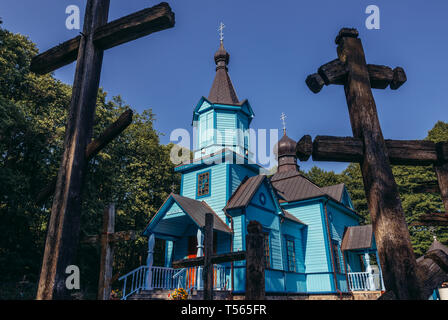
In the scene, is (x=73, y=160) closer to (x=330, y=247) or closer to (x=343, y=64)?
(x=343, y=64)

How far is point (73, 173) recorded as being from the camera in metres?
3.65

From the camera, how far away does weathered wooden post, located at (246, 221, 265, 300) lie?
325cm

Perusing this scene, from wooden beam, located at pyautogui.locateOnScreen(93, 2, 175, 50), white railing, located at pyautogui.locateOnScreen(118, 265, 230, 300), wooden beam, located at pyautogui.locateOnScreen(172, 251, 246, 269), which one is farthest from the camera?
white railing, located at pyautogui.locateOnScreen(118, 265, 230, 300)

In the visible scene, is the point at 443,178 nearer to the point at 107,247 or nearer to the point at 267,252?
the point at 107,247

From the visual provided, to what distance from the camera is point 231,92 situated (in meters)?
20.2

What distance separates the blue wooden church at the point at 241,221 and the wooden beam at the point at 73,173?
9.66 metres

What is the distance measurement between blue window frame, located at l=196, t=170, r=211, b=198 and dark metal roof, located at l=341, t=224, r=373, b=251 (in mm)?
9450

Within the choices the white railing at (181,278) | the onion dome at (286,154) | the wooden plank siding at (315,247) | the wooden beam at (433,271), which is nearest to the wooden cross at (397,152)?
the wooden beam at (433,271)

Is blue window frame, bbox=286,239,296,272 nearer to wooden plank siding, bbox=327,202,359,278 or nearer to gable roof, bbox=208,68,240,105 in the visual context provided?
wooden plank siding, bbox=327,202,359,278

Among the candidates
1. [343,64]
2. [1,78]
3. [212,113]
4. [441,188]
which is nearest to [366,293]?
[212,113]

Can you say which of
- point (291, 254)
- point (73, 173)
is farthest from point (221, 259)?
Result: point (291, 254)

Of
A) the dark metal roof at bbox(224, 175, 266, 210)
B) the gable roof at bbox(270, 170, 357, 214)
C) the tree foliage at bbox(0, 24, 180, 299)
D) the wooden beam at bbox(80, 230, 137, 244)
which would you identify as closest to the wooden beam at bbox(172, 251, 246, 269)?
the wooden beam at bbox(80, 230, 137, 244)

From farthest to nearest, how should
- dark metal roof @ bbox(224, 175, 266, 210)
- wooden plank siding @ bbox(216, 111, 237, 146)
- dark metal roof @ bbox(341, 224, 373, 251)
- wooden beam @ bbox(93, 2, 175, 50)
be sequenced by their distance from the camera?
dark metal roof @ bbox(341, 224, 373, 251), wooden plank siding @ bbox(216, 111, 237, 146), dark metal roof @ bbox(224, 175, 266, 210), wooden beam @ bbox(93, 2, 175, 50)

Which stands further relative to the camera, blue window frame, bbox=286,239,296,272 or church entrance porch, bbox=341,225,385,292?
church entrance porch, bbox=341,225,385,292
